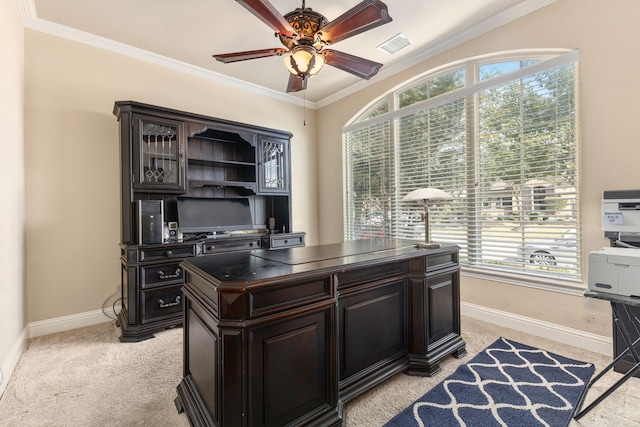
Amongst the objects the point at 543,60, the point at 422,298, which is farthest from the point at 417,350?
the point at 543,60

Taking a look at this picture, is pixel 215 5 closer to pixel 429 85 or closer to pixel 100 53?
pixel 100 53

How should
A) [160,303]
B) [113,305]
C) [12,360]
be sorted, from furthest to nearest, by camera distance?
[113,305], [160,303], [12,360]

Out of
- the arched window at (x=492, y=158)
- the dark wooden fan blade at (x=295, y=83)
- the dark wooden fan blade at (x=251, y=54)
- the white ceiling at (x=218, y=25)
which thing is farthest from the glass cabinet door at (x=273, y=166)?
the dark wooden fan blade at (x=251, y=54)

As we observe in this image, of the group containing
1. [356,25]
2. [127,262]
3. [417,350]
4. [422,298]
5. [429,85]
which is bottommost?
[417,350]

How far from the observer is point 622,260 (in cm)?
158

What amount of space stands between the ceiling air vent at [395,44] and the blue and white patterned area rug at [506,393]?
10.5ft

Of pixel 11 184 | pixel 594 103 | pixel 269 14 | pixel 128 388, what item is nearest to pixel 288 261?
pixel 128 388

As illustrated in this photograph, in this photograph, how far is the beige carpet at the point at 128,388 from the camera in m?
1.67

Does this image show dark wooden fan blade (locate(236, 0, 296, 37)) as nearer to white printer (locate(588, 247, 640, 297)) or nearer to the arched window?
the arched window

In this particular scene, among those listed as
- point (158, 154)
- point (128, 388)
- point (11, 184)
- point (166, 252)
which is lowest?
point (128, 388)

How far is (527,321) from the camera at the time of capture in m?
2.75

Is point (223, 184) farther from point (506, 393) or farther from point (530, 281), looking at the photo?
point (530, 281)

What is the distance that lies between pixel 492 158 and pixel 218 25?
307 centimetres

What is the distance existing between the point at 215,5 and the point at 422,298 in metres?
3.01
